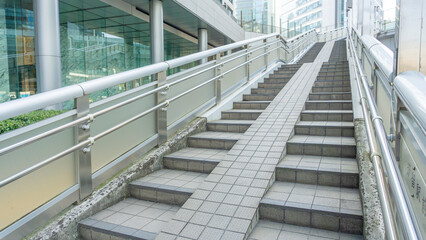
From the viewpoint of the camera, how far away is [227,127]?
495cm

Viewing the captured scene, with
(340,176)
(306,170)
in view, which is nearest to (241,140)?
(306,170)

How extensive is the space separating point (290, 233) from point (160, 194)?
53.5 inches

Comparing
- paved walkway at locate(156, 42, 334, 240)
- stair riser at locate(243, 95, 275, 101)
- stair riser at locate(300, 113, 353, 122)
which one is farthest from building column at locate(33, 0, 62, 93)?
stair riser at locate(300, 113, 353, 122)

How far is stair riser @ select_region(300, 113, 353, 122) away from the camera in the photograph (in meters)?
4.59

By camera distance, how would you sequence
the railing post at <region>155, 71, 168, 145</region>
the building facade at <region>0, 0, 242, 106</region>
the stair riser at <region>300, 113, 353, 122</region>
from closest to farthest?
the railing post at <region>155, 71, 168, 145</region>
the stair riser at <region>300, 113, 353, 122</region>
the building facade at <region>0, 0, 242, 106</region>

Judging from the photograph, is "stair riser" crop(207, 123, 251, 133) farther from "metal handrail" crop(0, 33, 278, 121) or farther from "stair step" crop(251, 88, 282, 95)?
"stair step" crop(251, 88, 282, 95)

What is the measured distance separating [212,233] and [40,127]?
5.22ft

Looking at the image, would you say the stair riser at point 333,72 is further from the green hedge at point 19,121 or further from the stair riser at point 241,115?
the green hedge at point 19,121

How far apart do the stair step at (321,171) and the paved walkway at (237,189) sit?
0.51 ft

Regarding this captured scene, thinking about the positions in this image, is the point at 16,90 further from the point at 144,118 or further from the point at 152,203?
the point at 152,203

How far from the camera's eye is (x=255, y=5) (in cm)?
4275

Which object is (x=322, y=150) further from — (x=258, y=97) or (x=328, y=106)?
(x=258, y=97)

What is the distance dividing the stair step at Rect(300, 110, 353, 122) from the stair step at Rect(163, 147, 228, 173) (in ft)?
5.24

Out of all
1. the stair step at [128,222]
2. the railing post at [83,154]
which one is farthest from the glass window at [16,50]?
the stair step at [128,222]
